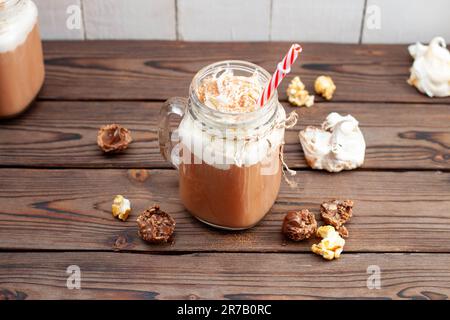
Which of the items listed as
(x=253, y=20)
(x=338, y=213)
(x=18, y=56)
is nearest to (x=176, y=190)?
(x=338, y=213)

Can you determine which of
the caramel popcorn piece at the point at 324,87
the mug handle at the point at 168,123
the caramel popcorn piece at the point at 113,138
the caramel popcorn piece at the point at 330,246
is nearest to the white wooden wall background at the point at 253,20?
the caramel popcorn piece at the point at 324,87

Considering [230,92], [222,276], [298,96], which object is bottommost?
[222,276]

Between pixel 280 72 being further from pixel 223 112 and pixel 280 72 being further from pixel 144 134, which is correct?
pixel 144 134

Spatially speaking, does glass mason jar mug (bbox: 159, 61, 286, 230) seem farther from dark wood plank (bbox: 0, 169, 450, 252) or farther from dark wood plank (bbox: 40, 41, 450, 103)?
dark wood plank (bbox: 40, 41, 450, 103)

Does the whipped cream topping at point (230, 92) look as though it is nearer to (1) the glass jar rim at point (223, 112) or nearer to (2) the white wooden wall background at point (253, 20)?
(1) the glass jar rim at point (223, 112)

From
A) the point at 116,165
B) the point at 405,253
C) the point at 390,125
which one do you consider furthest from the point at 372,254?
the point at 116,165
